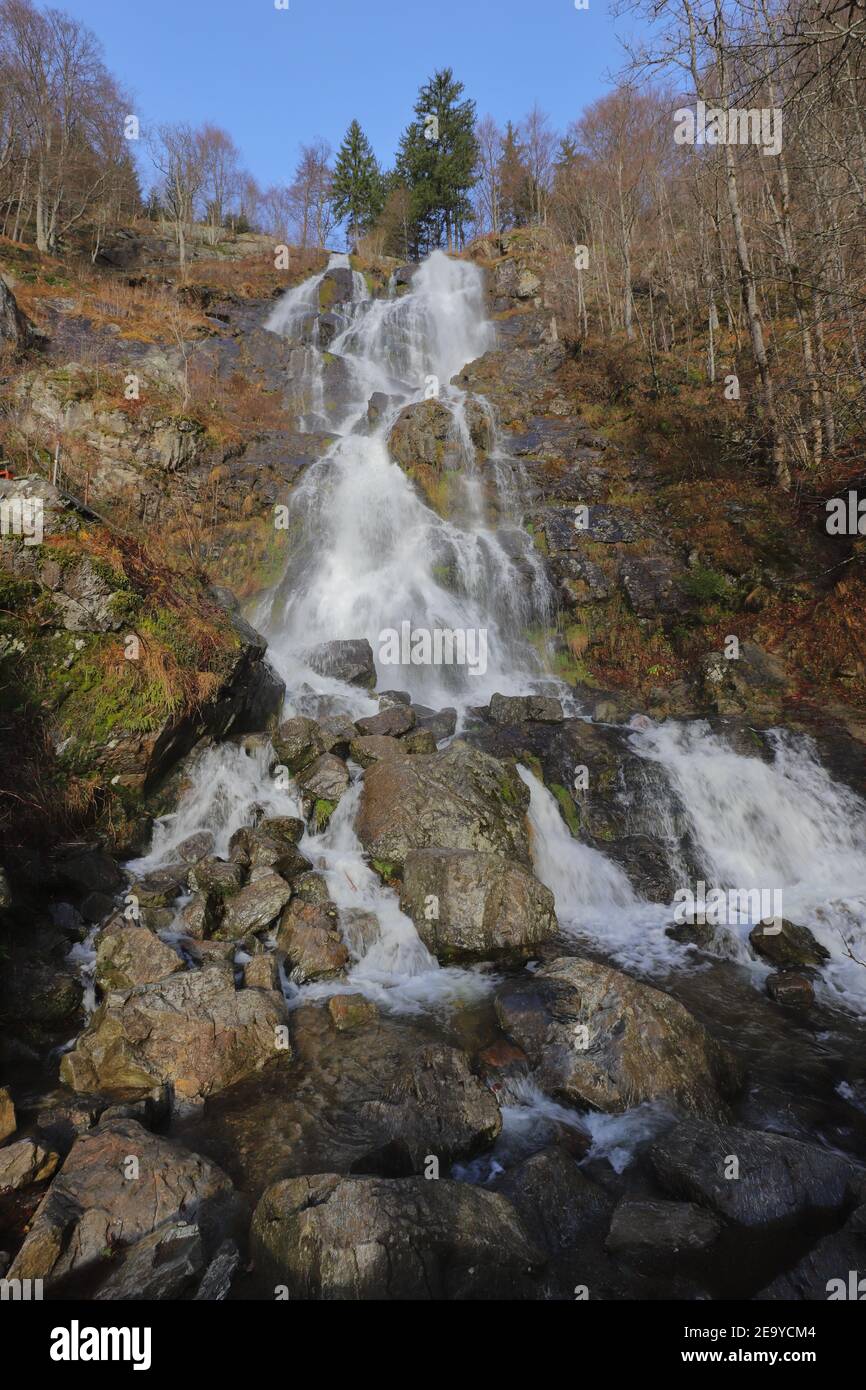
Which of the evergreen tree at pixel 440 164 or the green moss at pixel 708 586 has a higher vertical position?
the evergreen tree at pixel 440 164

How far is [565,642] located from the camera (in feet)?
54.4

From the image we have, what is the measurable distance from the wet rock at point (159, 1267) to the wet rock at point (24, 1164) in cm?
93

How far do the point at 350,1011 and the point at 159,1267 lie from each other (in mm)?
2884

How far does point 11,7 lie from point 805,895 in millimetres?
48261

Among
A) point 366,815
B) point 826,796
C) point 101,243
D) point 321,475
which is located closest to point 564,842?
point 366,815

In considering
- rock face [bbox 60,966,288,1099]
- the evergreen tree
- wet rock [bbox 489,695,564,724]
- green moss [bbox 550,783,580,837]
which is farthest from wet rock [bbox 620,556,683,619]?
the evergreen tree

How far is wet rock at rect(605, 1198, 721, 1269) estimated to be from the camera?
3.80 meters

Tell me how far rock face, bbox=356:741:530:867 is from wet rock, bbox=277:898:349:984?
143 cm

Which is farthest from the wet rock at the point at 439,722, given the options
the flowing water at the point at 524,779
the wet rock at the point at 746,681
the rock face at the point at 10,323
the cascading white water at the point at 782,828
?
the rock face at the point at 10,323

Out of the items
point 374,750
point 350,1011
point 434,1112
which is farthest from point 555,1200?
point 374,750

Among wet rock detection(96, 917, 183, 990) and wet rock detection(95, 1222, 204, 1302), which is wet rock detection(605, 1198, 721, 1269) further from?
wet rock detection(96, 917, 183, 990)

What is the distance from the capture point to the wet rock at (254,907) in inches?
287

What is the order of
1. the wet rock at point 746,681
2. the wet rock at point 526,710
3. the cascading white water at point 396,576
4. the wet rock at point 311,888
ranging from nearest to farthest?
the wet rock at point 311,888 < the wet rock at point 526,710 < the wet rock at point 746,681 < the cascading white water at point 396,576

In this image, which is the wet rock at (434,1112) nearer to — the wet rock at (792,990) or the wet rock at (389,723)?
the wet rock at (792,990)
